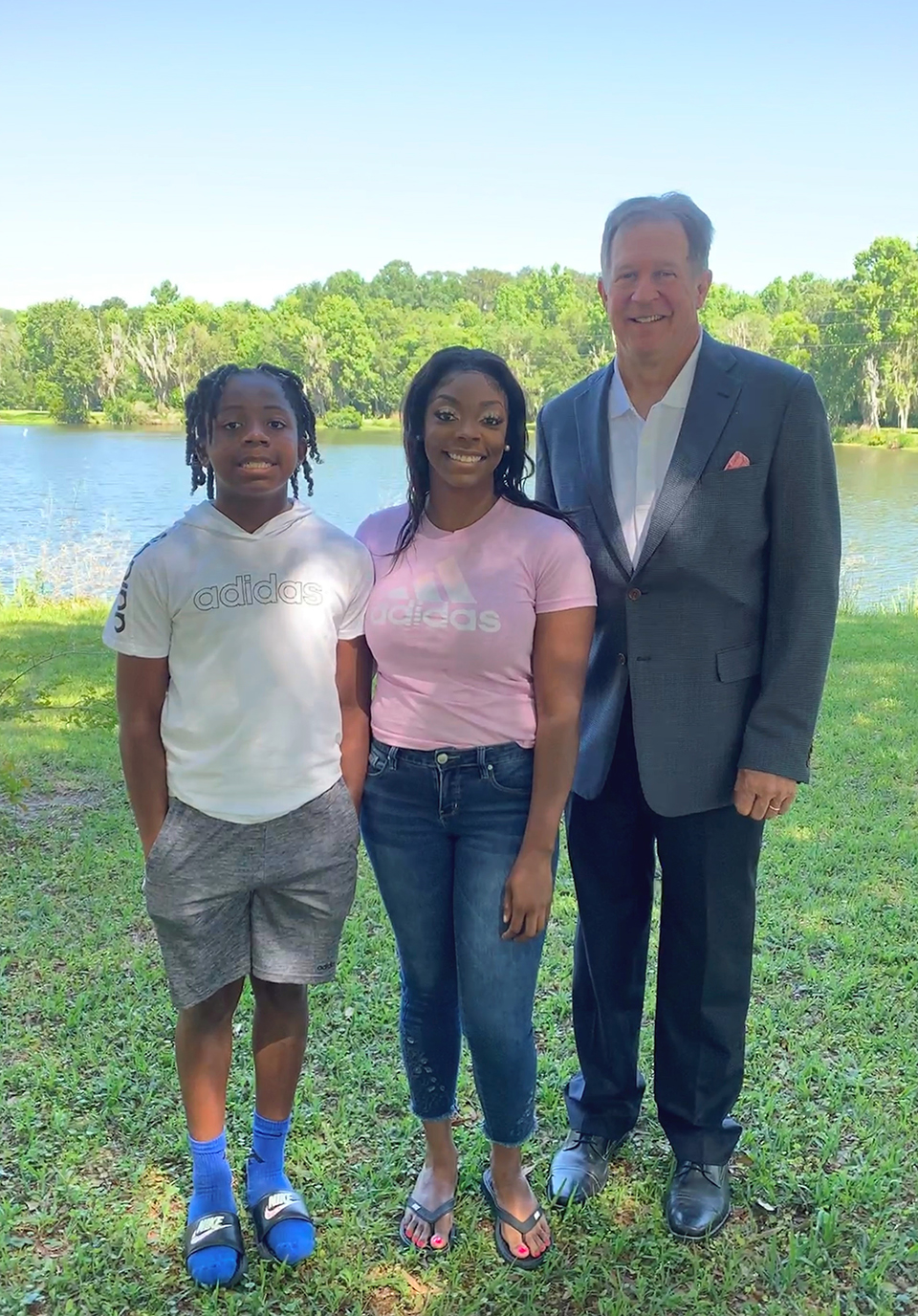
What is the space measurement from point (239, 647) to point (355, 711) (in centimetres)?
29

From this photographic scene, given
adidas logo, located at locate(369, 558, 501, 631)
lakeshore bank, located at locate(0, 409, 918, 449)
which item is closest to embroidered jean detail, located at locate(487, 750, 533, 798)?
adidas logo, located at locate(369, 558, 501, 631)

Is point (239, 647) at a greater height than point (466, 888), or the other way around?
point (239, 647)

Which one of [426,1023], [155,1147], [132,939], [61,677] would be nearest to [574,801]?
[426,1023]

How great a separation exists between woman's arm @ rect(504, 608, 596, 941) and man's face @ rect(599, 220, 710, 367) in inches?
23.4

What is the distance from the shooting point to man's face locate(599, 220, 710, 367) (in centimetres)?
196

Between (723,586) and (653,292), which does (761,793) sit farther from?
(653,292)

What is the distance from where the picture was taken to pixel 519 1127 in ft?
6.74

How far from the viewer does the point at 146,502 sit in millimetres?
A: 17672

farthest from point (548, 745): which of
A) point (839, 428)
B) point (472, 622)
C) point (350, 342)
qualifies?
point (839, 428)

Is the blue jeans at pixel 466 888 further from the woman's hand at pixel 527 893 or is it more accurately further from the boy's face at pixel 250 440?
the boy's face at pixel 250 440

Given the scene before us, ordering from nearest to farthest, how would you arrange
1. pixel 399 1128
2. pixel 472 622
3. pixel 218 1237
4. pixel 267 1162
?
pixel 472 622 → pixel 218 1237 → pixel 267 1162 → pixel 399 1128

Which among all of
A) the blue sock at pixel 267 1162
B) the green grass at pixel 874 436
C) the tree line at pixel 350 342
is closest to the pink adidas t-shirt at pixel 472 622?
the blue sock at pixel 267 1162

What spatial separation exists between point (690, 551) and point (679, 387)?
0.37 metres

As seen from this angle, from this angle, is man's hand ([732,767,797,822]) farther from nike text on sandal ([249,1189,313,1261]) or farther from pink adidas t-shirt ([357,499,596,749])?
nike text on sandal ([249,1189,313,1261])
